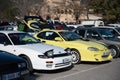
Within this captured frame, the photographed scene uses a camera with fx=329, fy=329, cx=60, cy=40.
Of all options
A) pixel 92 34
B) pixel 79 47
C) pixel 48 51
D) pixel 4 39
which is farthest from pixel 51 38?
pixel 48 51

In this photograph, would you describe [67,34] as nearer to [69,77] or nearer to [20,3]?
[69,77]

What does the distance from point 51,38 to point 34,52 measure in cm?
396

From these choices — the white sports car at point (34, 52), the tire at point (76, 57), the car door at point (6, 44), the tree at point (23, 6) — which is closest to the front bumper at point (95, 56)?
the tire at point (76, 57)

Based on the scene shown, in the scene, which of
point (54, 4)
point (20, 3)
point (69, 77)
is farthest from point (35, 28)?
point (54, 4)

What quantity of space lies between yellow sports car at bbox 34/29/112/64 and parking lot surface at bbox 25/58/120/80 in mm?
340

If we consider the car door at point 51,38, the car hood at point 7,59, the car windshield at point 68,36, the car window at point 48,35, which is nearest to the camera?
the car hood at point 7,59

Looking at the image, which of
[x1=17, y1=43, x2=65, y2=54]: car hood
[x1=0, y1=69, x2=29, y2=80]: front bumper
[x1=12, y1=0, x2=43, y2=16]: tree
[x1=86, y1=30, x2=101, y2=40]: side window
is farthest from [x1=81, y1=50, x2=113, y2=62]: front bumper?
[x1=12, y1=0, x2=43, y2=16]: tree

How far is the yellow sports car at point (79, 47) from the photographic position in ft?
44.0

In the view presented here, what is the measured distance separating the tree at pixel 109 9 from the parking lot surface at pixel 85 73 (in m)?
39.7

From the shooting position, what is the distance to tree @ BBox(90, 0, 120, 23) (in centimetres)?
5259

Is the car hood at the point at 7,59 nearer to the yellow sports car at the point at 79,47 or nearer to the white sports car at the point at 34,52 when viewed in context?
the white sports car at the point at 34,52

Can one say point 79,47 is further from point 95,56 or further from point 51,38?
point 51,38

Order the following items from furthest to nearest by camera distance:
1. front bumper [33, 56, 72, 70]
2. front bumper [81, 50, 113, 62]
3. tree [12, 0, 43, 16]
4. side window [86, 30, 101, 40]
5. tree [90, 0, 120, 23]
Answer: tree [12, 0, 43, 16], tree [90, 0, 120, 23], side window [86, 30, 101, 40], front bumper [81, 50, 113, 62], front bumper [33, 56, 72, 70]

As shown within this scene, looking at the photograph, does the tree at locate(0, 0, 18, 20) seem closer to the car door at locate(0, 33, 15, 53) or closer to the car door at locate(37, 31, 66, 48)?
the car door at locate(37, 31, 66, 48)
